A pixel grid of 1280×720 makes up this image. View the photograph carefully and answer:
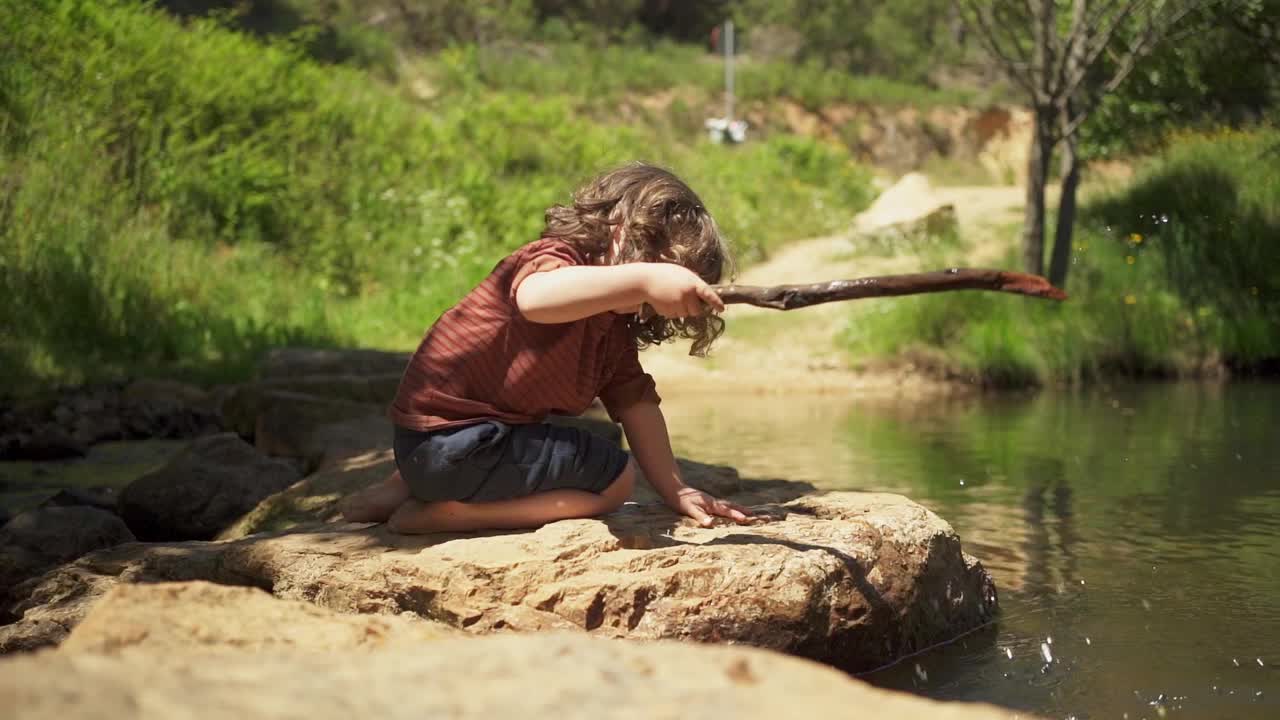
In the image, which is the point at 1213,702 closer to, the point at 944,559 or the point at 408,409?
the point at 944,559

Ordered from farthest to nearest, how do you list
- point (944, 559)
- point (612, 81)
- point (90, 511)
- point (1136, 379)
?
point (612, 81) → point (1136, 379) → point (90, 511) → point (944, 559)

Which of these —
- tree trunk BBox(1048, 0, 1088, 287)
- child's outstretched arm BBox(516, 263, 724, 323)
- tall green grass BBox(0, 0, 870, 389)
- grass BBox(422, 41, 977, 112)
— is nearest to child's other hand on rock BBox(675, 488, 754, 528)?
child's outstretched arm BBox(516, 263, 724, 323)

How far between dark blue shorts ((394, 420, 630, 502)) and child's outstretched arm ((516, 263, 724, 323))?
38 centimetres

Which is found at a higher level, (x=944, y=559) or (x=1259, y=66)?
(x=1259, y=66)

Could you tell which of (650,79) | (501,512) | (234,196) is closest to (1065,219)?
(234,196)

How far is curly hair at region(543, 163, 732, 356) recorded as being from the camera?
3.54 m

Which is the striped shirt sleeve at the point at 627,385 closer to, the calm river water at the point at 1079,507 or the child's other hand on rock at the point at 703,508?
the child's other hand on rock at the point at 703,508

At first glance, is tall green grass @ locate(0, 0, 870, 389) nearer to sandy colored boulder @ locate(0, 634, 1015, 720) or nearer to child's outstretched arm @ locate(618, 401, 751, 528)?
child's outstretched arm @ locate(618, 401, 751, 528)

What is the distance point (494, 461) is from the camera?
3.62m

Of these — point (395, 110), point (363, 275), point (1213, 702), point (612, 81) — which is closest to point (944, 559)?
point (1213, 702)

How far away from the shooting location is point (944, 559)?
13.3 feet

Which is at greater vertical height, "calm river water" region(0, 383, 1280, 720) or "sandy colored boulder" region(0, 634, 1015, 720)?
"sandy colored boulder" region(0, 634, 1015, 720)

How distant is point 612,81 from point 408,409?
94.3 feet

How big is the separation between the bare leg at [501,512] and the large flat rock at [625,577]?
0.15 feet
